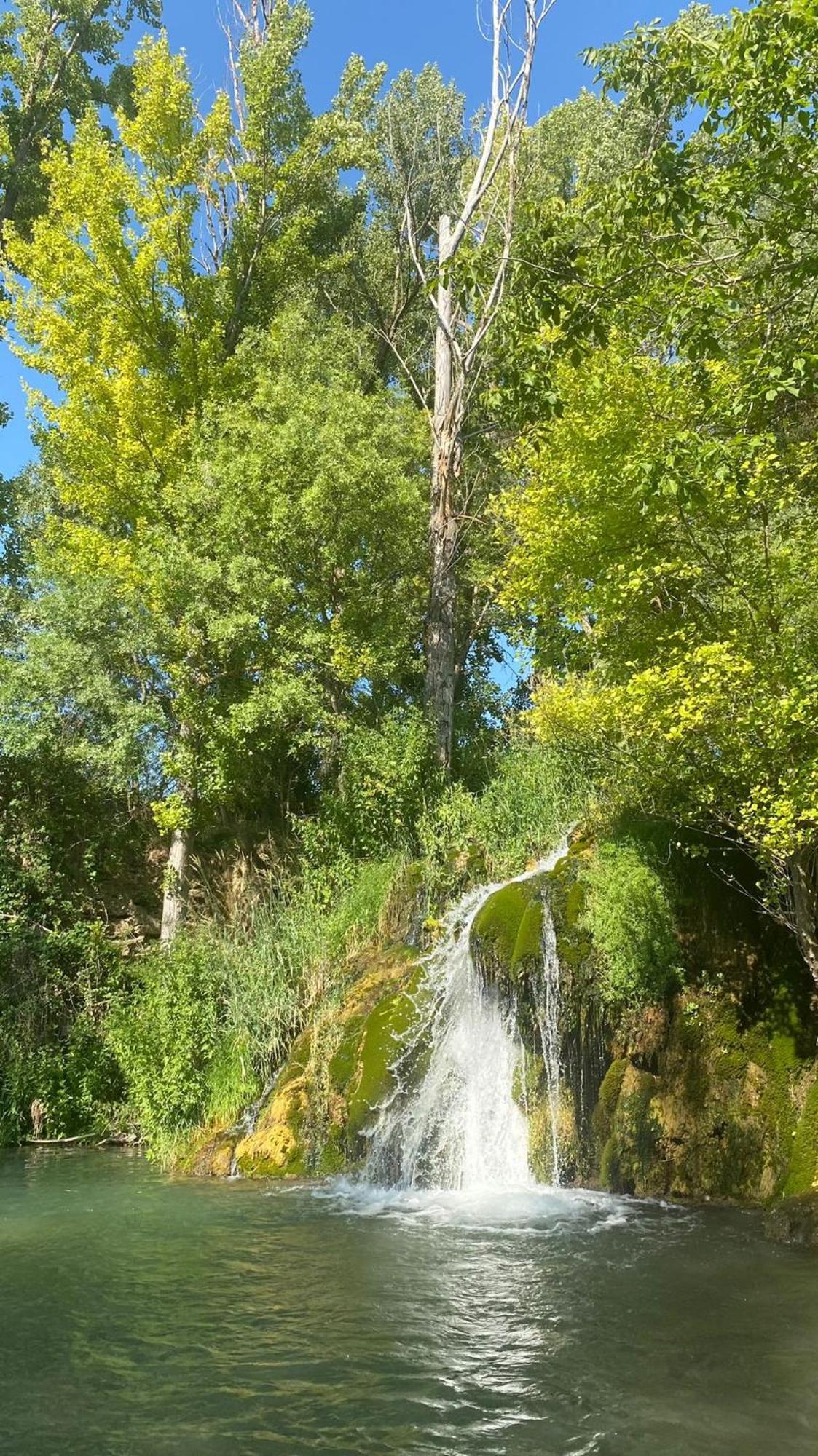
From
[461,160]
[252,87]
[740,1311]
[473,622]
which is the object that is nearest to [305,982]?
[740,1311]

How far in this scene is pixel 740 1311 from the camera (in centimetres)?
480

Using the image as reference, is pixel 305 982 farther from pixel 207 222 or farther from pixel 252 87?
pixel 252 87

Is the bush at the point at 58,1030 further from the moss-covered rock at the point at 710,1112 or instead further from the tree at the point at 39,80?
the tree at the point at 39,80

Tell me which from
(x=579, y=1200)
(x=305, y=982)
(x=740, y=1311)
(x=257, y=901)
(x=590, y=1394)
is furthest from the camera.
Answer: (x=257, y=901)

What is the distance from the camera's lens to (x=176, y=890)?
13.9 metres

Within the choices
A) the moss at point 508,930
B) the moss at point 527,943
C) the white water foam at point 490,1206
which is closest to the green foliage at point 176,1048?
the white water foam at point 490,1206

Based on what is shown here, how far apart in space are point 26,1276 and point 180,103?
16.9 m

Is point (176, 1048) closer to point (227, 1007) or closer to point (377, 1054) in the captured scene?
point (227, 1007)

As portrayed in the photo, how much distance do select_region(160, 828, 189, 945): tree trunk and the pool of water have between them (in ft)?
21.4

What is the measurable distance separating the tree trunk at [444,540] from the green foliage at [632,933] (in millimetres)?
6212

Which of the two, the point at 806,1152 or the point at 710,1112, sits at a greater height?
the point at 710,1112

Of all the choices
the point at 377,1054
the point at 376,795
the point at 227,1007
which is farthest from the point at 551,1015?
the point at 376,795

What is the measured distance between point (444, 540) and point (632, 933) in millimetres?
9524

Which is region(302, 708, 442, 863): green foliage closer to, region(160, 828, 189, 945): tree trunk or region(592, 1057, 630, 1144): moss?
region(160, 828, 189, 945): tree trunk
